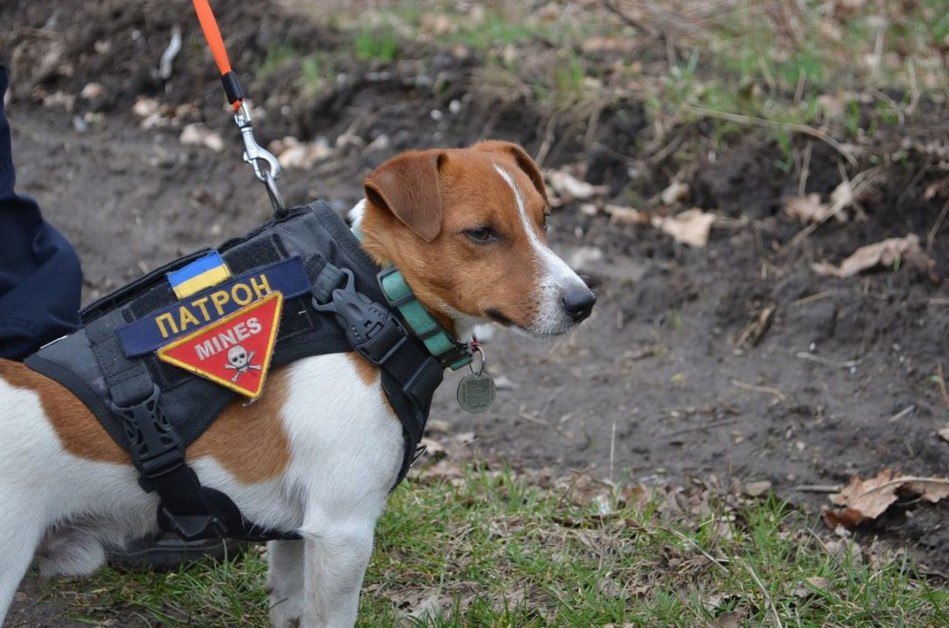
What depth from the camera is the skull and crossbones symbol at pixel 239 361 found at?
282 cm

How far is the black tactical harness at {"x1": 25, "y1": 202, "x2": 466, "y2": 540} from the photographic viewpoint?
2805 millimetres

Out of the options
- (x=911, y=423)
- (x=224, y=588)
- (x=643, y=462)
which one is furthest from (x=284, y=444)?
(x=911, y=423)

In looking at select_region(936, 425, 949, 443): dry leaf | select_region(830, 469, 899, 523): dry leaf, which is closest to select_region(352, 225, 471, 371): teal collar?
select_region(830, 469, 899, 523): dry leaf

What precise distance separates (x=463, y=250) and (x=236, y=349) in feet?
2.18

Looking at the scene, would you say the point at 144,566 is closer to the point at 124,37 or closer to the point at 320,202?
the point at 320,202

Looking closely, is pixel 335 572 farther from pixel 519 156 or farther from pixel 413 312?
pixel 519 156

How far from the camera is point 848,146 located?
19.7 ft

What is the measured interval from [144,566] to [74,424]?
4.20 ft

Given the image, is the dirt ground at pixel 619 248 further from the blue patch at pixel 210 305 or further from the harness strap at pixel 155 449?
the blue patch at pixel 210 305

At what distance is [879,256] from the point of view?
5.52 meters

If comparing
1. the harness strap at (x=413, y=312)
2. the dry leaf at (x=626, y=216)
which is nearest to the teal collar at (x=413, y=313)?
the harness strap at (x=413, y=312)

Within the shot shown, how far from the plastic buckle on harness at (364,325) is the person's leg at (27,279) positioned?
30.7 inches

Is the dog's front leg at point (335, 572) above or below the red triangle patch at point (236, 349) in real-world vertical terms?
below

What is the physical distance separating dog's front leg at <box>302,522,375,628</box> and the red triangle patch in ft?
1.44
